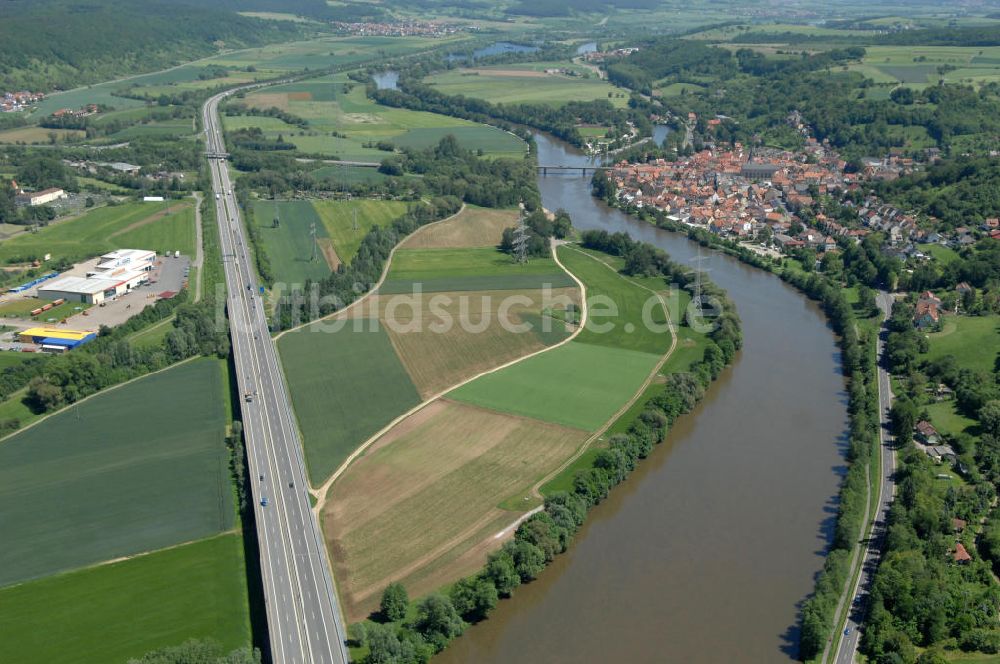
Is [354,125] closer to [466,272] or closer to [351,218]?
[351,218]

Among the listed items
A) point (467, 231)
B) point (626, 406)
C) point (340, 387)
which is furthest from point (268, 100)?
point (626, 406)

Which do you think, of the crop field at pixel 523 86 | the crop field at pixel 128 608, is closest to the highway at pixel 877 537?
the crop field at pixel 128 608

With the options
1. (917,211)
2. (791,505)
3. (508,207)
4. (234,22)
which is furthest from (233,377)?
(234,22)

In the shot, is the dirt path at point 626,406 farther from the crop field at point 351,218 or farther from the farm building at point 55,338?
the farm building at point 55,338

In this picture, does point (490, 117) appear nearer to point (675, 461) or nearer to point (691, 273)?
point (691, 273)

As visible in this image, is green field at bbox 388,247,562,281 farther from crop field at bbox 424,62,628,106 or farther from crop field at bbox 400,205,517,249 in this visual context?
crop field at bbox 424,62,628,106

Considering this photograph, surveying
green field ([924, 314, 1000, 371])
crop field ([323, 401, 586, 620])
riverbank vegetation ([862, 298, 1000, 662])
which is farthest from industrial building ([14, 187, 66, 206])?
green field ([924, 314, 1000, 371])
